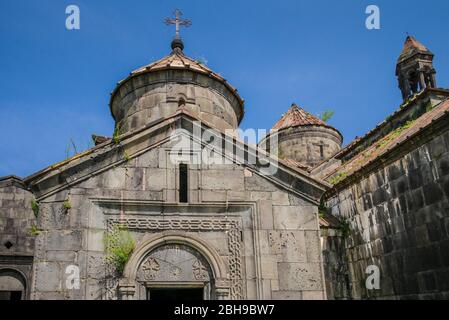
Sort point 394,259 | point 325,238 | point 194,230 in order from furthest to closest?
point 325,238 < point 394,259 < point 194,230

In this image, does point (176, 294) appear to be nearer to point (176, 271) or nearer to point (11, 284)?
point (176, 271)

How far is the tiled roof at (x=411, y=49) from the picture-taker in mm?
14555

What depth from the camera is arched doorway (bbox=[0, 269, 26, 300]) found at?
34.8 ft

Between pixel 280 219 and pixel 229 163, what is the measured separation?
1132 mm

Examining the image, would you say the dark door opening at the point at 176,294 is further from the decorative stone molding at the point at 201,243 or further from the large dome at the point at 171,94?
the large dome at the point at 171,94

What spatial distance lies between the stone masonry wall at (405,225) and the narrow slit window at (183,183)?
13.6ft

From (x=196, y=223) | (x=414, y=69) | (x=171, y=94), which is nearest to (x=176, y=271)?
(x=196, y=223)

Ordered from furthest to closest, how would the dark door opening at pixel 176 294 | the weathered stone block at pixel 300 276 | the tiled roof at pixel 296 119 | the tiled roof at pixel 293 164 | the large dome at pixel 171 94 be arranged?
the tiled roof at pixel 296 119 < the large dome at pixel 171 94 < the tiled roof at pixel 293 164 < the dark door opening at pixel 176 294 < the weathered stone block at pixel 300 276

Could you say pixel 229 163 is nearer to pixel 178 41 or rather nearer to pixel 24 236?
pixel 178 41

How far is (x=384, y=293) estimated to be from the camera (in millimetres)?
8242

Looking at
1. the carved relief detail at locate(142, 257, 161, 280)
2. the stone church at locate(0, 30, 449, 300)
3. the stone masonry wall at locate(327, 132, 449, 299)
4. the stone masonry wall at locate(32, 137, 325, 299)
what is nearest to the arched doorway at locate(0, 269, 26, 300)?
the stone church at locate(0, 30, 449, 300)

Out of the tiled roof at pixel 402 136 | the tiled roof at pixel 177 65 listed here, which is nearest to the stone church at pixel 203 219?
the tiled roof at pixel 402 136
